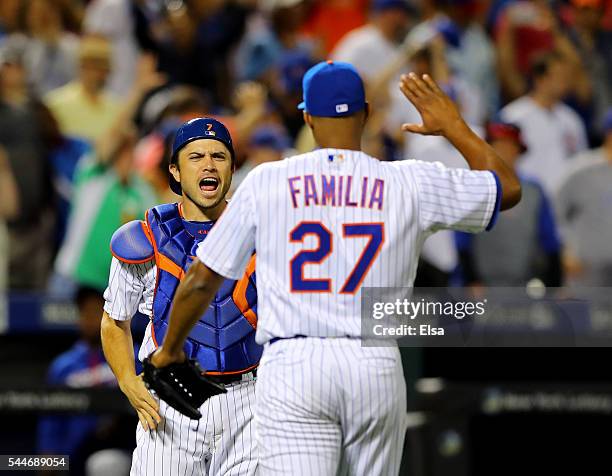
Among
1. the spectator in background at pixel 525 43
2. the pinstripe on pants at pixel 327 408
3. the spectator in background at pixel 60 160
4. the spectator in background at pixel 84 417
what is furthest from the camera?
the spectator in background at pixel 525 43

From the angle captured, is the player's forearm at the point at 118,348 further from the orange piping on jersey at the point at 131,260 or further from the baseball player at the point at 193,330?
the orange piping on jersey at the point at 131,260

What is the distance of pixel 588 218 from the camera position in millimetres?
8234

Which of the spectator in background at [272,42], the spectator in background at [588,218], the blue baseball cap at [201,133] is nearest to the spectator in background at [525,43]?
the spectator in background at [588,218]

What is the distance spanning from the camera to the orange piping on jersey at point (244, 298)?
4379 millimetres

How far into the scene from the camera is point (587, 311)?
755 centimetres

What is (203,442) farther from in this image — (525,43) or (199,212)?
(525,43)

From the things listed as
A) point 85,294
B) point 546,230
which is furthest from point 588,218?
point 85,294

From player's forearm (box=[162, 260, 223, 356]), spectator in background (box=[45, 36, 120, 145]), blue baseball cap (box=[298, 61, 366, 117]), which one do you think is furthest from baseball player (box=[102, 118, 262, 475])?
spectator in background (box=[45, 36, 120, 145])

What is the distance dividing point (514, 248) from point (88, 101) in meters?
3.08

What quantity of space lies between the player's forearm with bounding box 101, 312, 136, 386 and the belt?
30 cm

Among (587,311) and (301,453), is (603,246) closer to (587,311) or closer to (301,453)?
(587,311)

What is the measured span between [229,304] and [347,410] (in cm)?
74

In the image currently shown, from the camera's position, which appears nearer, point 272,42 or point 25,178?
point 25,178

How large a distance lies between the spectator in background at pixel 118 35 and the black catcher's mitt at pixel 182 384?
562cm
